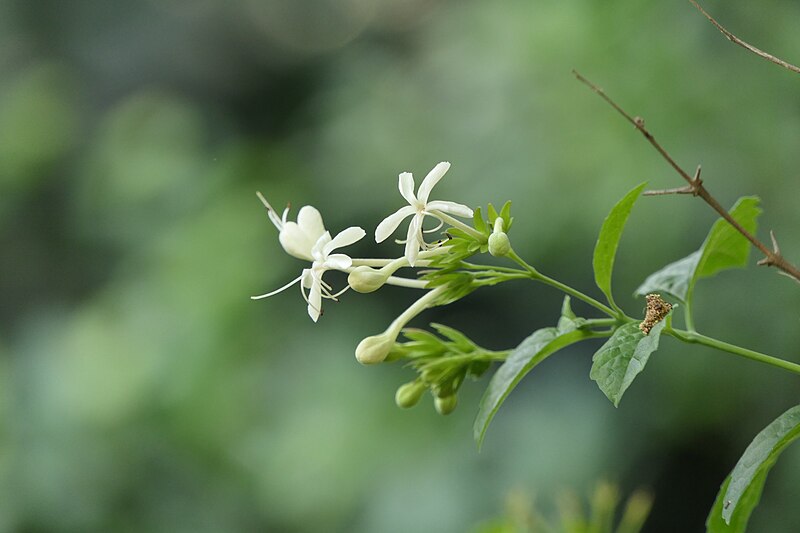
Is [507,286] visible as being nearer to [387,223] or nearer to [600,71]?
[600,71]

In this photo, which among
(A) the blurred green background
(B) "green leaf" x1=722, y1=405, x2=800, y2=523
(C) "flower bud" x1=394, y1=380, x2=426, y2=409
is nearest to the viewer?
(B) "green leaf" x1=722, y1=405, x2=800, y2=523

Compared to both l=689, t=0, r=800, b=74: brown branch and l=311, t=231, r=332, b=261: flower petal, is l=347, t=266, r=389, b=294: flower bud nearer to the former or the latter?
l=311, t=231, r=332, b=261: flower petal

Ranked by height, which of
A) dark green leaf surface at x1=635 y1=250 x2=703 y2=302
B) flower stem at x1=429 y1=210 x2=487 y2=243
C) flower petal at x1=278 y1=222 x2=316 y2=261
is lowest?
dark green leaf surface at x1=635 y1=250 x2=703 y2=302

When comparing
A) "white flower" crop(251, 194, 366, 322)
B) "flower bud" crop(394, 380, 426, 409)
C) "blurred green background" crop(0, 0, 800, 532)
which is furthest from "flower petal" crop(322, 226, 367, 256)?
"blurred green background" crop(0, 0, 800, 532)

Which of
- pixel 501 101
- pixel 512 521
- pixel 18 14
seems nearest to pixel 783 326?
pixel 501 101

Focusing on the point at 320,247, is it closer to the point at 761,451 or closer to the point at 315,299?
the point at 315,299

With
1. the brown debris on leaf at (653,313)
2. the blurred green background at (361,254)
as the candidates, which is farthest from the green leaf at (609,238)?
the blurred green background at (361,254)

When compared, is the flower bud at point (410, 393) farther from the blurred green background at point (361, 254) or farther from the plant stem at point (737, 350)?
the blurred green background at point (361, 254)
